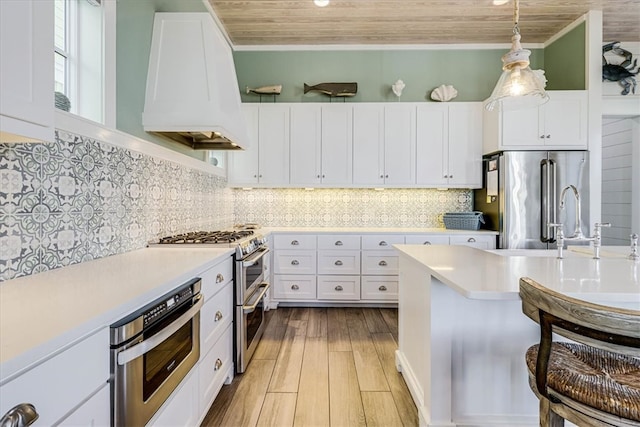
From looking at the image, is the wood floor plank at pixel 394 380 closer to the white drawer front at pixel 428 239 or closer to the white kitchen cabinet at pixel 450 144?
the white drawer front at pixel 428 239

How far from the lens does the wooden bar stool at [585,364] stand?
826 mm

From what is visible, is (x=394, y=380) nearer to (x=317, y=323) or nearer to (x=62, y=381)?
(x=317, y=323)

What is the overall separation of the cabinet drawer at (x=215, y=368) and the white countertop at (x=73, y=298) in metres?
0.53

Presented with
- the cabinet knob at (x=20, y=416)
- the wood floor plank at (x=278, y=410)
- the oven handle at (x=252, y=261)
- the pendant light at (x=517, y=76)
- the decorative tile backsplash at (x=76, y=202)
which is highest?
the pendant light at (x=517, y=76)

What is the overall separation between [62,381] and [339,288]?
3.07 m

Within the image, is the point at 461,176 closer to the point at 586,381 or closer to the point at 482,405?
the point at 482,405

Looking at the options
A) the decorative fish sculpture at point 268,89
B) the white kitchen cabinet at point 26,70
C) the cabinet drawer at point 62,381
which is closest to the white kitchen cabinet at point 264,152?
the decorative fish sculpture at point 268,89

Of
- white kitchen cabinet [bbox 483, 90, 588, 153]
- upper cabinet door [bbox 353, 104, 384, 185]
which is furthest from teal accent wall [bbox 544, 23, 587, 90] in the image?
upper cabinet door [bbox 353, 104, 384, 185]

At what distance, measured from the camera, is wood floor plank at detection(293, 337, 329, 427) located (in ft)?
5.93

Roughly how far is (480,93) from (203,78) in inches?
135

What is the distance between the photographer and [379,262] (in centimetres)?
364

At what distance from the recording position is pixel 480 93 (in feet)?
13.4

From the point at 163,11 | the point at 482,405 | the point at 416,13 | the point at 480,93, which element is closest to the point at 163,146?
the point at 163,11

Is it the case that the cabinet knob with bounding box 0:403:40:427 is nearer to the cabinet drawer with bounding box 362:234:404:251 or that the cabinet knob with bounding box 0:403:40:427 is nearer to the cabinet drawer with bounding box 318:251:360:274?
the cabinet drawer with bounding box 318:251:360:274
